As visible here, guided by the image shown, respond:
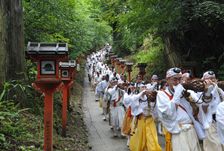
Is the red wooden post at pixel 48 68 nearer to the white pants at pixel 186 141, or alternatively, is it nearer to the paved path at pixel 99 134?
the white pants at pixel 186 141

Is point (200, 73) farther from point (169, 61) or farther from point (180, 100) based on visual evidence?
point (180, 100)

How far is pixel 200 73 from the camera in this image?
18.6 meters

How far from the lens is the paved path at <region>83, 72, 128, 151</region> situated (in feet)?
Result: 44.9

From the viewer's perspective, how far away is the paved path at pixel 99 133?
13.7 metres

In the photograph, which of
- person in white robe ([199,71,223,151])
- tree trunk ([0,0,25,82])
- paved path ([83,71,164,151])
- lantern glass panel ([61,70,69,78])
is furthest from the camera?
lantern glass panel ([61,70,69,78])

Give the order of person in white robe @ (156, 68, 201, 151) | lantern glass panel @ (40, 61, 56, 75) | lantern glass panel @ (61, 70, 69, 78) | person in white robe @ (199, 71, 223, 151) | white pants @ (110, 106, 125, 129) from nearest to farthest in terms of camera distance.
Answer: person in white robe @ (156, 68, 201, 151) < person in white robe @ (199, 71, 223, 151) < lantern glass panel @ (40, 61, 56, 75) < lantern glass panel @ (61, 70, 69, 78) < white pants @ (110, 106, 125, 129)

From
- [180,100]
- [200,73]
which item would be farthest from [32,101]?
[200,73]

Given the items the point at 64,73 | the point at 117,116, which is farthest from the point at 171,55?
the point at 64,73

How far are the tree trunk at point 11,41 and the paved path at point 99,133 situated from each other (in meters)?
3.44

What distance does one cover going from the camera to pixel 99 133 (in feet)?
54.6

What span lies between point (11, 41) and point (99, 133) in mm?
5888

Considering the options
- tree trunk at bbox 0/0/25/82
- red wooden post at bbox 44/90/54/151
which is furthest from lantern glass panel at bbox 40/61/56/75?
tree trunk at bbox 0/0/25/82

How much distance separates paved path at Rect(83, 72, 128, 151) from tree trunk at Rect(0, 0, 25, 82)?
11.3 ft

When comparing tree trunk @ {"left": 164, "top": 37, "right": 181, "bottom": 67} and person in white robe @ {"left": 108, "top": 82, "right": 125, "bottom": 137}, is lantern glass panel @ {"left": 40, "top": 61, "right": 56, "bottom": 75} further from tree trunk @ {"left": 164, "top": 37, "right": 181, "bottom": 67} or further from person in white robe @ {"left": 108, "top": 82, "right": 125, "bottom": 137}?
tree trunk @ {"left": 164, "top": 37, "right": 181, "bottom": 67}
